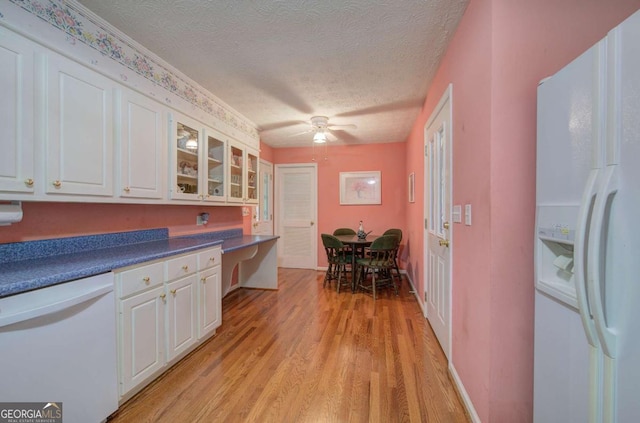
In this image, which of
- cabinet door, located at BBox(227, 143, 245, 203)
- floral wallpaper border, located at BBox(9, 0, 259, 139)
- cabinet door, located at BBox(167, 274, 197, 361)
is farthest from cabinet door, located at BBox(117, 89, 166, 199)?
cabinet door, located at BBox(227, 143, 245, 203)

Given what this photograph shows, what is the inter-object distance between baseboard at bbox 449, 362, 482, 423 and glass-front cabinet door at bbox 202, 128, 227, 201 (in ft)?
8.71

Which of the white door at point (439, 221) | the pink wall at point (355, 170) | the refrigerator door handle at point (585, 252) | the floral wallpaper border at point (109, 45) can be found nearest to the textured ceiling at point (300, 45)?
the floral wallpaper border at point (109, 45)

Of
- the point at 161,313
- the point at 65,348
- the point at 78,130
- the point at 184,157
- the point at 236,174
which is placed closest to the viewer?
the point at 65,348

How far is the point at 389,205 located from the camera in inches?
197

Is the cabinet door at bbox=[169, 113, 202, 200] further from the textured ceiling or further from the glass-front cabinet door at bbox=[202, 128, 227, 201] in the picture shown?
the textured ceiling

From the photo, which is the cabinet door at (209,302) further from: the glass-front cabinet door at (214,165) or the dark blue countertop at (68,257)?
the glass-front cabinet door at (214,165)

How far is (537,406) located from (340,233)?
3825mm

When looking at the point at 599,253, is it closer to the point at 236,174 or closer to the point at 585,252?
the point at 585,252

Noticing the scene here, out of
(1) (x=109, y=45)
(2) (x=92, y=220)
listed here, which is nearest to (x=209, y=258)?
(2) (x=92, y=220)

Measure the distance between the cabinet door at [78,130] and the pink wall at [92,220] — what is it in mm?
302

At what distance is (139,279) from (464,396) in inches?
84.7

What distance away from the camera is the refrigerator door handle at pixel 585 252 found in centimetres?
80

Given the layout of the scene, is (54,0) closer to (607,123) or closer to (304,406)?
(607,123)

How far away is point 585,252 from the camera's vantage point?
2.64ft
